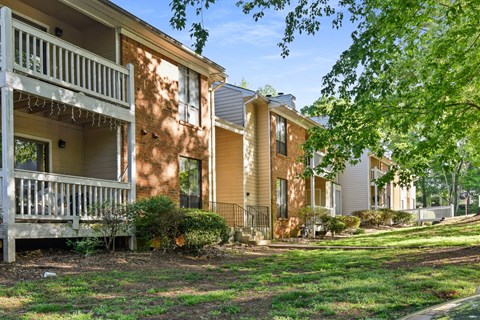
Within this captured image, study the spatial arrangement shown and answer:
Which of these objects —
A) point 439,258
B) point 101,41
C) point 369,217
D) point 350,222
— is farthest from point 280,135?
point 369,217

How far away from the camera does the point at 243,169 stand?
1981 centimetres

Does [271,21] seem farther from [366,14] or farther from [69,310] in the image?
[69,310]

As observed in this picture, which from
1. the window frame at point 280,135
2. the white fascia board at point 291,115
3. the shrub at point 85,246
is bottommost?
the shrub at point 85,246

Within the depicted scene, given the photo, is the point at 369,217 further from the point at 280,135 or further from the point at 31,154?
the point at 31,154

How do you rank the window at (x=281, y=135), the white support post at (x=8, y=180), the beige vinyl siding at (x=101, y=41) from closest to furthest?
the white support post at (x=8, y=180) < the beige vinyl siding at (x=101, y=41) < the window at (x=281, y=135)

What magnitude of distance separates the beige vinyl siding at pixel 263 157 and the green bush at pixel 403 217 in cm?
1756

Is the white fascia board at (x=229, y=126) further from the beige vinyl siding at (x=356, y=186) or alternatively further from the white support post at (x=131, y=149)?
the beige vinyl siding at (x=356, y=186)

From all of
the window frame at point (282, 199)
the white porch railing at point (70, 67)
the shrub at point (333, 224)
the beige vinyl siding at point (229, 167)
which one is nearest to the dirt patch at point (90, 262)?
the white porch railing at point (70, 67)

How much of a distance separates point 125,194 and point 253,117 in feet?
33.6

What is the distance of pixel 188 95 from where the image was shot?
628 inches

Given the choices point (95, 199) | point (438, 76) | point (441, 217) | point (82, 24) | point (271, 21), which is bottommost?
point (441, 217)

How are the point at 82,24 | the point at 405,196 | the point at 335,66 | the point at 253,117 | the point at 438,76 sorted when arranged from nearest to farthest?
the point at 335,66
the point at 438,76
the point at 82,24
the point at 253,117
the point at 405,196

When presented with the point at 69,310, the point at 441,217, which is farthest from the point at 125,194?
the point at 441,217

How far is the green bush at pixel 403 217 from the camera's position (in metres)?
35.1
